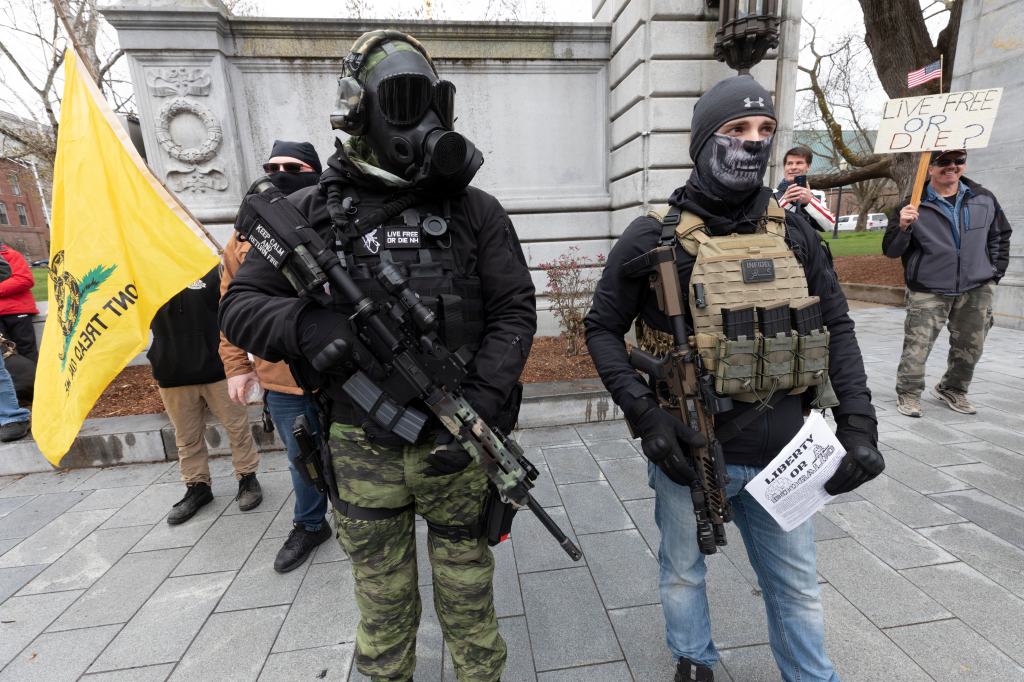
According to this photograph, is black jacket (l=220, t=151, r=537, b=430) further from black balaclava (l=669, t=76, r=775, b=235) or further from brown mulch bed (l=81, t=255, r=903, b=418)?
brown mulch bed (l=81, t=255, r=903, b=418)

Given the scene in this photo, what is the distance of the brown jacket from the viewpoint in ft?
8.48

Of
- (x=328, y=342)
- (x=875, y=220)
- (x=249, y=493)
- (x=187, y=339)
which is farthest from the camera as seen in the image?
(x=875, y=220)

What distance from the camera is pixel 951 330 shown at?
4.58 m

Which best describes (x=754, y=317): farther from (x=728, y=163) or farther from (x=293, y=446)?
(x=293, y=446)

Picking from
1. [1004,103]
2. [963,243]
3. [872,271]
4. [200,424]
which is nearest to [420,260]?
[200,424]

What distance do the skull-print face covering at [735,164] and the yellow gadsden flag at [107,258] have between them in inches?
102

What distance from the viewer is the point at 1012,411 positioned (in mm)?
4504

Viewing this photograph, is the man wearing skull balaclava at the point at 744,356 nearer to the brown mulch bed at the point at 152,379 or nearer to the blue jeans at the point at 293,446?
the blue jeans at the point at 293,446

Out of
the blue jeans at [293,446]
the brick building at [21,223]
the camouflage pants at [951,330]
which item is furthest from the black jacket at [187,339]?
the brick building at [21,223]

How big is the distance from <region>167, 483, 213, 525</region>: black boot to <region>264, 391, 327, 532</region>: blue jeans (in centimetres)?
104

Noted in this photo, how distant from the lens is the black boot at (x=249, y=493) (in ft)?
11.2

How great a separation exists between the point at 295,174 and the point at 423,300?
56.8 inches

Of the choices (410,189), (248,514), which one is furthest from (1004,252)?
(248,514)

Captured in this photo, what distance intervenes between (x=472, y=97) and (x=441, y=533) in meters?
6.50
